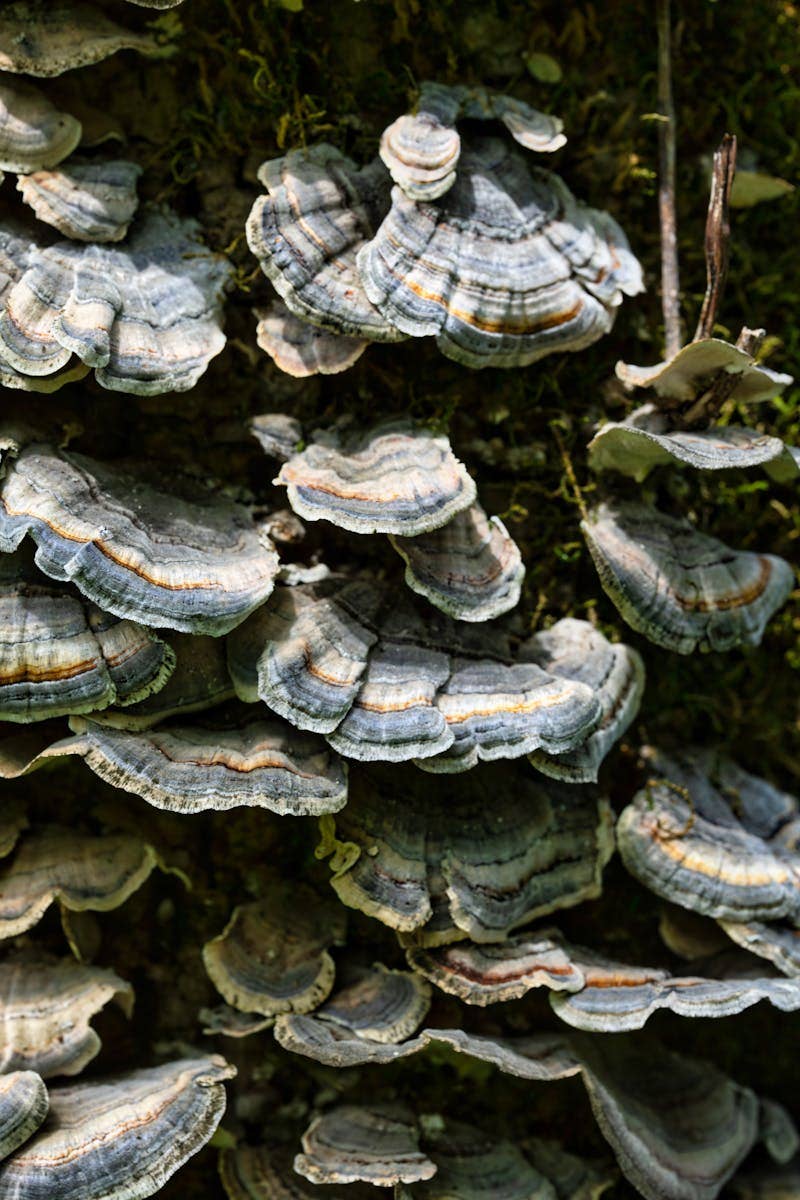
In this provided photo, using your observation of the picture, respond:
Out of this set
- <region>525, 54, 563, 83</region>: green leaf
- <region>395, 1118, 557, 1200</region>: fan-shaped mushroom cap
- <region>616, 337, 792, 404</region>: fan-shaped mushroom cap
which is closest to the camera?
<region>616, 337, 792, 404</region>: fan-shaped mushroom cap

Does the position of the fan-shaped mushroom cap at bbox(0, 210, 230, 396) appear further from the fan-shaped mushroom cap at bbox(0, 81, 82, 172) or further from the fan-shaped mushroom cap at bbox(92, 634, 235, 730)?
the fan-shaped mushroom cap at bbox(92, 634, 235, 730)

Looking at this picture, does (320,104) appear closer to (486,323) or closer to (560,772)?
(486,323)

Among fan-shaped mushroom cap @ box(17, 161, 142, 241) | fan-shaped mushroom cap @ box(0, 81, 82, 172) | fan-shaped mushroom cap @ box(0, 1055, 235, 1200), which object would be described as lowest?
fan-shaped mushroom cap @ box(0, 1055, 235, 1200)

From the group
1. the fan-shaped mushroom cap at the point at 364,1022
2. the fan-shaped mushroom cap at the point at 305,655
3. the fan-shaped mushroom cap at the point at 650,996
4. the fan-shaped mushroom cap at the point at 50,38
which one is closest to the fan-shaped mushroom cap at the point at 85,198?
the fan-shaped mushroom cap at the point at 50,38

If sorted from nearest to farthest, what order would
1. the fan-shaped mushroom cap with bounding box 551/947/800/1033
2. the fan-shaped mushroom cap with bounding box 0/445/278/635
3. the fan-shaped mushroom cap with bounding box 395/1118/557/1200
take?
the fan-shaped mushroom cap with bounding box 0/445/278/635, the fan-shaped mushroom cap with bounding box 551/947/800/1033, the fan-shaped mushroom cap with bounding box 395/1118/557/1200

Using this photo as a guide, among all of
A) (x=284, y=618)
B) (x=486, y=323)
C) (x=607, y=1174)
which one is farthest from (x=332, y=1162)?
(x=486, y=323)

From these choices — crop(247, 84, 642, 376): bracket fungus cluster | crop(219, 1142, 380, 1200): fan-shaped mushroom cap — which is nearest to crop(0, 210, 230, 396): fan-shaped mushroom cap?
crop(247, 84, 642, 376): bracket fungus cluster
